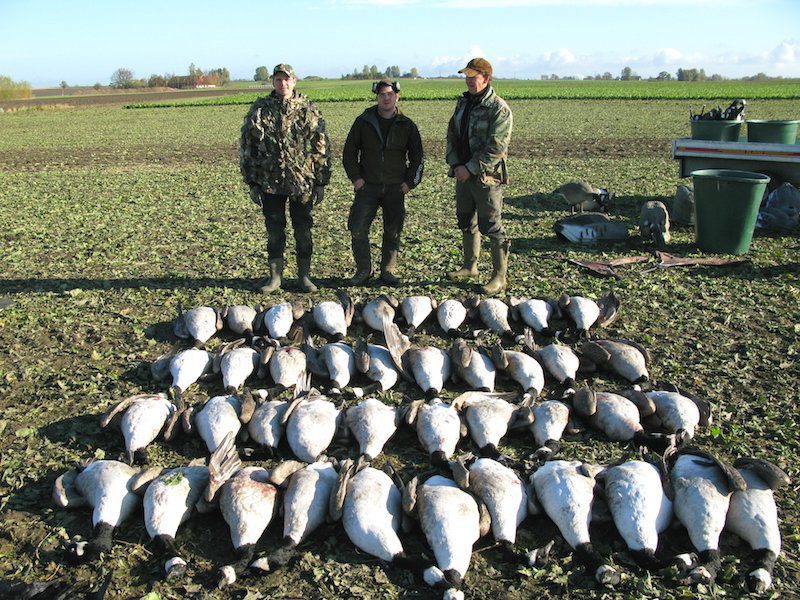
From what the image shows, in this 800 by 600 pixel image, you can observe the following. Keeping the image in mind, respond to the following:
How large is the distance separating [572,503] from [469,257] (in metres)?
4.33

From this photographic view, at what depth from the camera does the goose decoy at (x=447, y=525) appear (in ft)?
11.2

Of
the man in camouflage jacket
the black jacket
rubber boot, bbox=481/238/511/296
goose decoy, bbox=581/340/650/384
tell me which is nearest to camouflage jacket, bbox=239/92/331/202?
the man in camouflage jacket

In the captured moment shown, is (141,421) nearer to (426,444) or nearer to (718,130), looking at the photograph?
(426,444)

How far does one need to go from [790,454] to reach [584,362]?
5.36 ft

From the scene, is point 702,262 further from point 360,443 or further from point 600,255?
point 360,443

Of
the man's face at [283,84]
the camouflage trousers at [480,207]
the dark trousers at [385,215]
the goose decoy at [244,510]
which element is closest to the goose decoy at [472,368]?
the goose decoy at [244,510]

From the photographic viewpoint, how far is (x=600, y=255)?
873 centimetres

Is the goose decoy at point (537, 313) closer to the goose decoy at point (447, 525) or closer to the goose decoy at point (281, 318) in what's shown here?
the goose decoy at point (281, 318)

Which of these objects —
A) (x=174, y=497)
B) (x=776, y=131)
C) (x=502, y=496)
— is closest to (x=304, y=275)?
(x=174, y=497)

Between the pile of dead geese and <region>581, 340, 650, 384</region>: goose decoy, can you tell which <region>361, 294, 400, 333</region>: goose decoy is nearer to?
the pile of dead geese

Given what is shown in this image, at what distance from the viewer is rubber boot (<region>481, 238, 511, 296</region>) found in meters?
7.27

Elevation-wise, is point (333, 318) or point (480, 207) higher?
point (480, 207)

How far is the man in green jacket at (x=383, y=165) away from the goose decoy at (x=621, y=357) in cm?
264

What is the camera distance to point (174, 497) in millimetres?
3789
